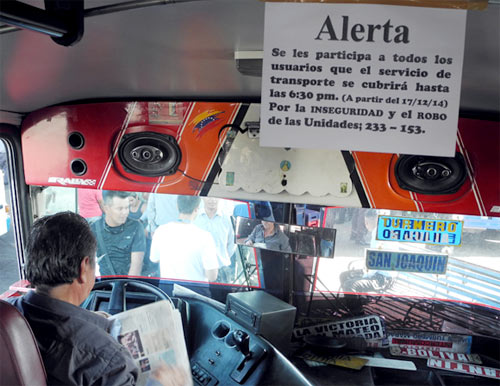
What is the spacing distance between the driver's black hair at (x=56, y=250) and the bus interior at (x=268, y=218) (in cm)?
83

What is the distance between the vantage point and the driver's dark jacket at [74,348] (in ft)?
4.32

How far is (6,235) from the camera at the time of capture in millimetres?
2898

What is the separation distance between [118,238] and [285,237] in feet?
4.22

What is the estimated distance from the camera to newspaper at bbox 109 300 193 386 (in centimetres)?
218

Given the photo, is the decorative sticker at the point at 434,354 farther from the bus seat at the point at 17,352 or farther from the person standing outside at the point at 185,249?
the bus seat at the point at 17,352

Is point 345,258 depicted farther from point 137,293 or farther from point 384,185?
point 137,293

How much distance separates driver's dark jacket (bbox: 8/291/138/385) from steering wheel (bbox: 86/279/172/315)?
1.63 meters

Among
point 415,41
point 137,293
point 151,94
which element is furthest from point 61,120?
point 415,41

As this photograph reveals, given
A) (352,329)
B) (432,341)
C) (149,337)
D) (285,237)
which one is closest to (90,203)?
(149,337)

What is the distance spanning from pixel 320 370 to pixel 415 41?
2.37 metres

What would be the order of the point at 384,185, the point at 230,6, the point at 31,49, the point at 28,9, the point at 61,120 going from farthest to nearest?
the point at 61,120, the point at 384,185, the point at 31,49, the point at 230,6, the point at 28,9

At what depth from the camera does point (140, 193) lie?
2.87 metres

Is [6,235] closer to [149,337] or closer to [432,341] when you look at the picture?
[149,337]

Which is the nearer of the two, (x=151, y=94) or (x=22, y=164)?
(x=151, y=94)
